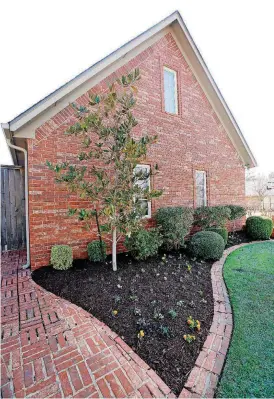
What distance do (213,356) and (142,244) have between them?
2.92 meters

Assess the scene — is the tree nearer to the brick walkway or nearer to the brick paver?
the brick paver

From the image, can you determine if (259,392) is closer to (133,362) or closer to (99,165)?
(133,362)

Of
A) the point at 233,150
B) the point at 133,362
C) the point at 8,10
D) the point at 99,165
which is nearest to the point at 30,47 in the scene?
the point at 8,10

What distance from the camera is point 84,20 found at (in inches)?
225

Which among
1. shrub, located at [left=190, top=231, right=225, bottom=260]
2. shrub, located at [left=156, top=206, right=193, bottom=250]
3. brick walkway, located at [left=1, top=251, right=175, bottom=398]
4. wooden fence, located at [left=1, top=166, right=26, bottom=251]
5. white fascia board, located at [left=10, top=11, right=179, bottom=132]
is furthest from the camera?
wooden fence, located at [left=1, top=166, right=26, bottom=251]

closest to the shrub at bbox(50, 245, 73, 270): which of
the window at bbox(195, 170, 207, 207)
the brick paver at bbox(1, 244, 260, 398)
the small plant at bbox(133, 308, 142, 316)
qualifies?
the brick paver at bbox(1, 244, 260, 398)

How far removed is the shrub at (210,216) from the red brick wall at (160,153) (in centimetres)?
55

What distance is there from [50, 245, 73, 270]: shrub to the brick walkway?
4.61 feet

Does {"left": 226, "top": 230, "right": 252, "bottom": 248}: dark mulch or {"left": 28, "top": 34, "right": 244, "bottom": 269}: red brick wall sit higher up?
{"left": 28, "top": 34, "right": 244, "bottom": 269}: red brick wall

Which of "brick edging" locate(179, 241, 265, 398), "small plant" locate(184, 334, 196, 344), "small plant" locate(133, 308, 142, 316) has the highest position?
"small plant" locate(133, 308, 142, 316)

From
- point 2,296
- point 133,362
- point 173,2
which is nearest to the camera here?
point 133,362

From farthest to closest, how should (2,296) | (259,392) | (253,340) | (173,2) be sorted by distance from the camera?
(173,2), (2,296), (253,340), (259,392)

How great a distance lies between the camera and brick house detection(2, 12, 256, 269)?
4969mm

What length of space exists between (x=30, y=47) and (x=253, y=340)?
813 cm
